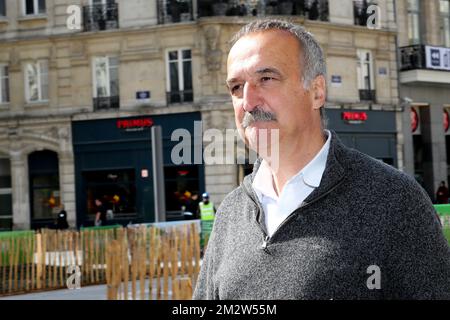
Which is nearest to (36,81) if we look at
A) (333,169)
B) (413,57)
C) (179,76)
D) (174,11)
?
(179,76)

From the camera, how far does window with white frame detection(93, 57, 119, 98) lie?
83.6 ft

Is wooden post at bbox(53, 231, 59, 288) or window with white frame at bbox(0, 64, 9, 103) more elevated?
window with white frame at bbox(0, 64, 9, 103)

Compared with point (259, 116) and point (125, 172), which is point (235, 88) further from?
point (125, 172)

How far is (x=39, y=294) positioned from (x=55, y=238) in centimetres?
199

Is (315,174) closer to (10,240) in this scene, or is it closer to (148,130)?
(10,240)

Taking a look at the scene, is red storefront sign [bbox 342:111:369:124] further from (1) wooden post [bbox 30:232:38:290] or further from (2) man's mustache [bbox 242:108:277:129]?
(2) man's mustache [bbox 242:108:277:129]

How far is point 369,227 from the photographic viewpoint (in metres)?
1.82

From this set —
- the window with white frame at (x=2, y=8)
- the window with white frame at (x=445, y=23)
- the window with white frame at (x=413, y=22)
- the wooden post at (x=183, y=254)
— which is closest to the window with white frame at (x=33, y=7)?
the window with white frame at (x=2, y=8)

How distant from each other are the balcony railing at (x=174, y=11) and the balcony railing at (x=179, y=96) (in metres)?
2.22

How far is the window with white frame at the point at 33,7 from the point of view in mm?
26406

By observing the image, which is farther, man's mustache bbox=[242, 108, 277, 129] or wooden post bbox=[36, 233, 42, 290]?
wooden post bbox=[36, 233, 42, 290]

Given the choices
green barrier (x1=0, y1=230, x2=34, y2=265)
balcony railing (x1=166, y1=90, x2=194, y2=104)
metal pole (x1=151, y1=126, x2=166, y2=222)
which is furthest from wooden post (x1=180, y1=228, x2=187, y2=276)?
balcony railing (x1=166, y1=90, x2=194, y2=104)

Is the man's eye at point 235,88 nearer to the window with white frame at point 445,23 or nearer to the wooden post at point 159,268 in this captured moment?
the wooden post at point 159,268
